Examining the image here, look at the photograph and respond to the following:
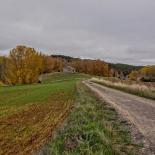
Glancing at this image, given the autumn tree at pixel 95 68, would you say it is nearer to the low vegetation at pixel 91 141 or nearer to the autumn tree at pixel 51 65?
the autumn tree at pixel 51 65

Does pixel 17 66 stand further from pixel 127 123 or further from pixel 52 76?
pixel 127 123

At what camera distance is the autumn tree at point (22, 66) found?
75.0 metres

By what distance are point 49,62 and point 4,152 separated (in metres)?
141

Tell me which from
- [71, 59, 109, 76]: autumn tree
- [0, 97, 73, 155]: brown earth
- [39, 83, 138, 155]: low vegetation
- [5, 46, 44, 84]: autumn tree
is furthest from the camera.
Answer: [71, 59, 109, 76]: autumn tree

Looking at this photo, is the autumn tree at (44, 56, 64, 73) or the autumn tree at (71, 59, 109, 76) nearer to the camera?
the autumn tree at (44, 56, 64, 73)

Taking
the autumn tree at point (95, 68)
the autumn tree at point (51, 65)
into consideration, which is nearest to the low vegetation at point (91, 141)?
the autumn tree at point (51, 65)

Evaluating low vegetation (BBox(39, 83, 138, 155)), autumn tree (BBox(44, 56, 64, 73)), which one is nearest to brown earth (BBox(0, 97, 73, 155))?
low vegetation (BBox(39, 83, 138, 155))

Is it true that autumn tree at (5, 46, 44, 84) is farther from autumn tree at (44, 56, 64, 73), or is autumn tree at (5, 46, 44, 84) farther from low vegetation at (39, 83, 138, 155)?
low vegetation at (39, 83, 138, 155)

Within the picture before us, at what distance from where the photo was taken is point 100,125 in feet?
36.0

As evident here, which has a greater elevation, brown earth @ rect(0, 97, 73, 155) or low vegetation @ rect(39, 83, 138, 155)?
low vegetation @ rect(39, 83, 138, 155)

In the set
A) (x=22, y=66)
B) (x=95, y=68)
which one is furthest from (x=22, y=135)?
(x=95, y=68)

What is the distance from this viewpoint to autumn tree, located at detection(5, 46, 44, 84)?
2953 inches

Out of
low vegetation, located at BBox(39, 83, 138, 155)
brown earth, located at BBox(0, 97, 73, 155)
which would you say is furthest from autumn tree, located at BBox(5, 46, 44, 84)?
low vegetation, located at BBox(39, 83, 138, 155)

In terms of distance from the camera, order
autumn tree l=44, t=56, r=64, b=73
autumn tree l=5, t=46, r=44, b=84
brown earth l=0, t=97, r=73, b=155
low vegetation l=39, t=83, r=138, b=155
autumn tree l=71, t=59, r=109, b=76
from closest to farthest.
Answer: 1. low vegetation l=39, t=83, r=138, b=155
2. brown earth l=0, t=97, r=73, b=155
3. autumn tree l=5, t=46, r=44, b=84
4. autumn tree l=44, t=56, r=64, b=73
5. autumn tree l=71, t=59, r=109, b=76
